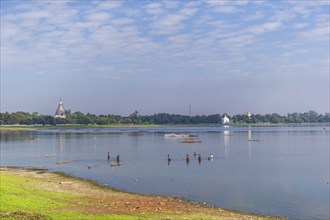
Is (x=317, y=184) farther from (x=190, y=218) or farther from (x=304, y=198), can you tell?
(x=190, y=218)

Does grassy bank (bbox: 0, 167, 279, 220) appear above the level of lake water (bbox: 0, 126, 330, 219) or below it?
above

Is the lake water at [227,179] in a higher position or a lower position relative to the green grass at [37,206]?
lower

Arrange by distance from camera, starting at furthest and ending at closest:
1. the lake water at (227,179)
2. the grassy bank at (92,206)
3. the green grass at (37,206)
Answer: the lake water at (227,179) → the grassy bank at (92,206) → the green grass at (37,206)

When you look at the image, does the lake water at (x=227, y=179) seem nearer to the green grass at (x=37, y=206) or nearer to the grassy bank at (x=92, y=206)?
the grassy bank at (x=92, y=206)

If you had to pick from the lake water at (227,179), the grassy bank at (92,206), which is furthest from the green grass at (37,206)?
the lake water at (227,179)

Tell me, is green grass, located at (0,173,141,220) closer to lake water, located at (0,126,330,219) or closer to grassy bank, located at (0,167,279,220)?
grassy bank, located at (0,167,279,220)

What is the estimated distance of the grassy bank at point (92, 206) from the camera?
2702 cm

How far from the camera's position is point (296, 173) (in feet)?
207

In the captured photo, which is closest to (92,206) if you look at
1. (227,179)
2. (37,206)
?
(37,206)

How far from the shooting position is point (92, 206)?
3266 cm

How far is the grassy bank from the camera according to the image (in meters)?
27.0

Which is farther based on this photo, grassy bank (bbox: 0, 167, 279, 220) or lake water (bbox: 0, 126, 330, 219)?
lake water (bbox: 0, 126, 330, 219)

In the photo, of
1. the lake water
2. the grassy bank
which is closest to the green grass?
the grassy bank

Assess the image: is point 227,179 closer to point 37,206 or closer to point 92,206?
point 92,206
